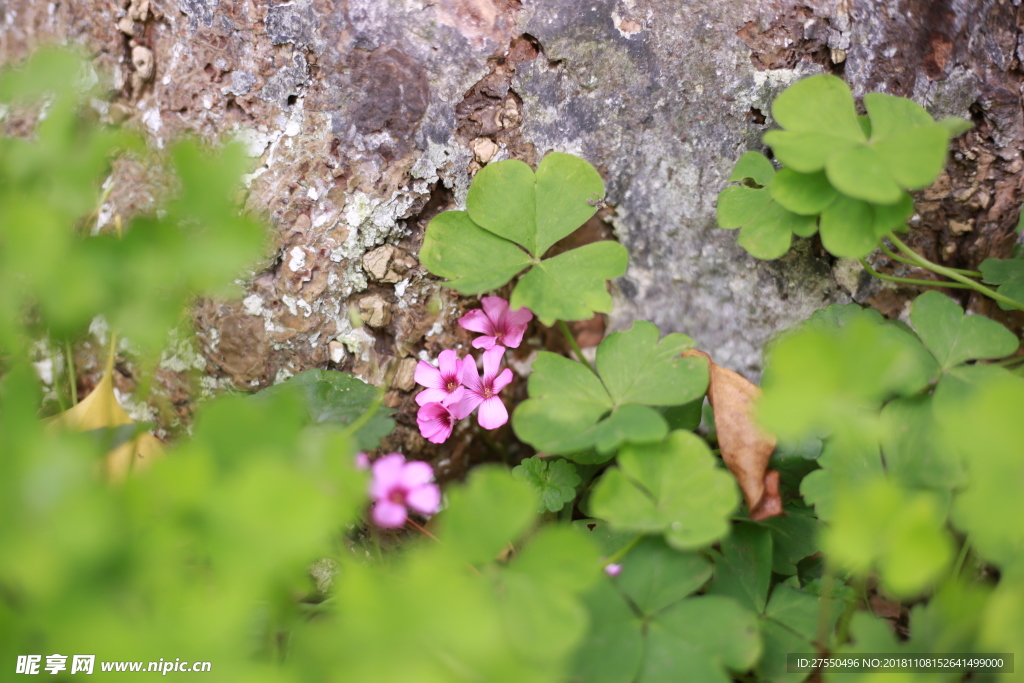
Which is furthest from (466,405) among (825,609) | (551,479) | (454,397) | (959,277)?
(959,277)

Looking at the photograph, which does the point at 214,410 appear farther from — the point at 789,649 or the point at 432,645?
the point at 789,649

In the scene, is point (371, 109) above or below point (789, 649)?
above

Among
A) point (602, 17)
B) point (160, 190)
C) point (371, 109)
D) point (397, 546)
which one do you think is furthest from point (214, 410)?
point (602, 17)

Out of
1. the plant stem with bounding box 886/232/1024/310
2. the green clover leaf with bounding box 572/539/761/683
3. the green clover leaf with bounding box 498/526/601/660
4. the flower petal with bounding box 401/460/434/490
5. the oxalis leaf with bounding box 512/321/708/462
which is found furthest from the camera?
the plant stem with bounding box 886/232/1024/310

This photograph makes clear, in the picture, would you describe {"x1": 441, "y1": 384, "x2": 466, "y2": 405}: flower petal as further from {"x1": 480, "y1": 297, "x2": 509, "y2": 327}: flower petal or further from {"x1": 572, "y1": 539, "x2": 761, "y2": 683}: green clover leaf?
{"x1": 572, "y1": 539, "x2": 761, "y2": 683}: green clover leaf

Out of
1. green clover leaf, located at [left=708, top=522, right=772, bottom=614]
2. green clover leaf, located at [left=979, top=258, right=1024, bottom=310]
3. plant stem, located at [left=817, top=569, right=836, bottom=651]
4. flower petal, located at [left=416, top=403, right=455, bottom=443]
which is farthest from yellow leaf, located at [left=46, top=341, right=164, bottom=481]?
green clover leaf, located at [left=979, top=258, right=1024, bottom=310]
